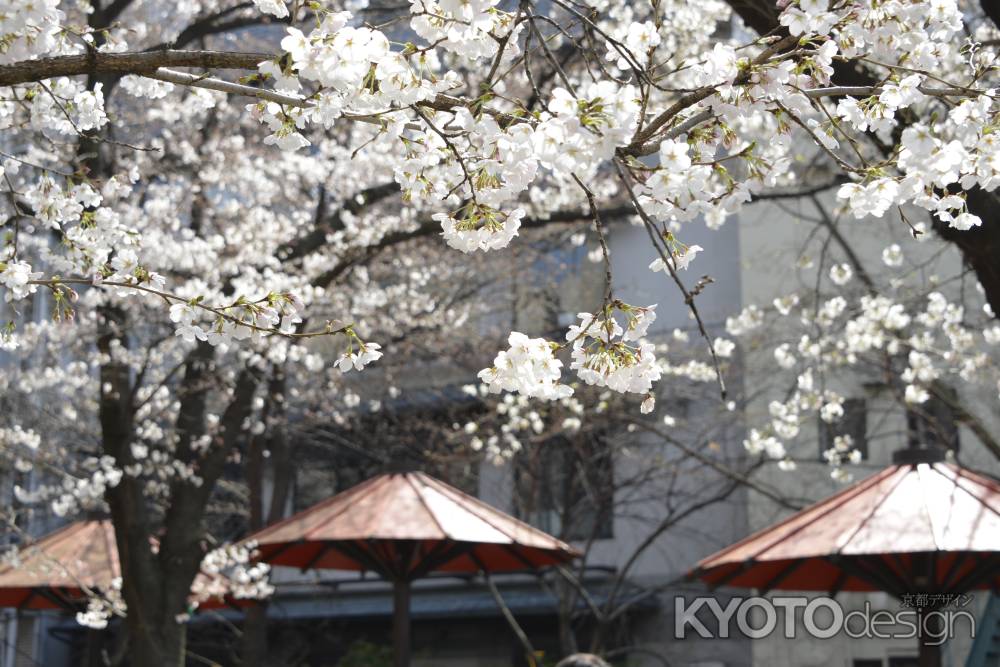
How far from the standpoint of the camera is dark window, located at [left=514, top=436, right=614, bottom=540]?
1592 cm

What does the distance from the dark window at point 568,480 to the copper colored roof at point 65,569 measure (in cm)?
589

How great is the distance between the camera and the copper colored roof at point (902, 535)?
6.28 meters

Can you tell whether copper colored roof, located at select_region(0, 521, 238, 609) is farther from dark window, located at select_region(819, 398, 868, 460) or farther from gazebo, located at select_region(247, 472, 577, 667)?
dark window, located at select_region(819, 398, 868, 460)

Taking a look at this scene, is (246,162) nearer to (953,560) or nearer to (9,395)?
(9,395)

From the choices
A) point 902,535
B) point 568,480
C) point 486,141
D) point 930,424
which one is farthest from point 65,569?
point 930,424

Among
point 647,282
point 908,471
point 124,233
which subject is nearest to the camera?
point 124,233

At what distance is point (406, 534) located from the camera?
7.75 m

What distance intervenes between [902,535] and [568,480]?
10.7 m

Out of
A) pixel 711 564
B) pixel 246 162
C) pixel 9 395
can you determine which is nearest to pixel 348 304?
pixel 246 162

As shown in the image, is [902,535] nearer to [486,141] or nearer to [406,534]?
[406,534]

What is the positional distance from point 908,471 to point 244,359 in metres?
5.31

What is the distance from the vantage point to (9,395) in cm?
1266

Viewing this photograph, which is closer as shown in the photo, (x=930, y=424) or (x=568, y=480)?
(x=930, y=424)

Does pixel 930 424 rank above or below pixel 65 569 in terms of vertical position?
above
